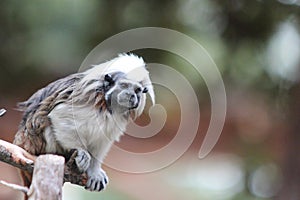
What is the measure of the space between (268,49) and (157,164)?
666mm

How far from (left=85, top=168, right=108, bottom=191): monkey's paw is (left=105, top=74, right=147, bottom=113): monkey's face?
0.57 ft

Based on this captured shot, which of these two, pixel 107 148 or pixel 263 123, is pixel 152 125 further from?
pixel 263 123

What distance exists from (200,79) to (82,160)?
1.60 m

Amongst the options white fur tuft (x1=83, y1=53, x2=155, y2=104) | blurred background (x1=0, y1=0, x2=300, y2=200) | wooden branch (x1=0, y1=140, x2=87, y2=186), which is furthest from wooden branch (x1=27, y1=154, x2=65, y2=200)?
blurred background (x1=0, y1=0, x2=300, y2=200)

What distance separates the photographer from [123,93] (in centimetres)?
91

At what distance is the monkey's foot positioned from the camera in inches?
39.8

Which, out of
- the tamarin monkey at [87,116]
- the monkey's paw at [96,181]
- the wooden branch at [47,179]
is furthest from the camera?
the monkey's paw at [96,181]

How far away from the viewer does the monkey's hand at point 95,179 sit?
106 centimetres

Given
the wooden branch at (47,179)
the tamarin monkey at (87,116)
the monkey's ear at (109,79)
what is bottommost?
the wooden branch at (47,179)

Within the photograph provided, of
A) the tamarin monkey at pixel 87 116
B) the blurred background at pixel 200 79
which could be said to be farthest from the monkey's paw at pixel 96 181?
the blurred background at pixel 200 79

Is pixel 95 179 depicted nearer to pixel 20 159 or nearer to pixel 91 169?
pixel 91 169

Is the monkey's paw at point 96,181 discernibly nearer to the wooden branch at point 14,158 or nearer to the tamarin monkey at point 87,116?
the tamarin monkey at point 87,116

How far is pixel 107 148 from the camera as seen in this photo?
1.09 metres

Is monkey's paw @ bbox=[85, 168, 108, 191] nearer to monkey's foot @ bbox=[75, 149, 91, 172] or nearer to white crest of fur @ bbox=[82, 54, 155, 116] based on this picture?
monkey's foot @ bbox=[75, 149, 91, 172]
